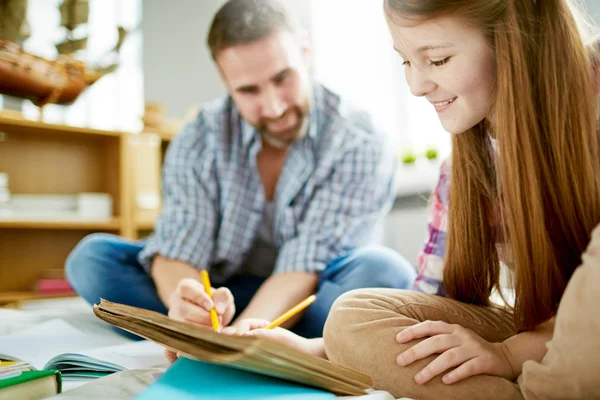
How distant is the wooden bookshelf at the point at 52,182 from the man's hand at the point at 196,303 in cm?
154

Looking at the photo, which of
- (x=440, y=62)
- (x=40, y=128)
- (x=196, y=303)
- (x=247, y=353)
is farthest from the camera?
(x=40, y=128)

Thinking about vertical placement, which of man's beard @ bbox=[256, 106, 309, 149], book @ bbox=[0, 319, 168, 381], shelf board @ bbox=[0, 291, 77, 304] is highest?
man's beard @ bbox=[256, 106, 309, 149]

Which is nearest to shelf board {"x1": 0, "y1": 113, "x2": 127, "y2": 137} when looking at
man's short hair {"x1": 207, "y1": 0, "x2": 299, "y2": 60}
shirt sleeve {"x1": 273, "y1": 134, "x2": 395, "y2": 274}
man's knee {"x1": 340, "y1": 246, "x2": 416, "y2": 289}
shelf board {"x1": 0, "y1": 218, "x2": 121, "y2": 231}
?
shelf board {"x1": 0, "y1": 218, "x2": 121, "y2": 231}

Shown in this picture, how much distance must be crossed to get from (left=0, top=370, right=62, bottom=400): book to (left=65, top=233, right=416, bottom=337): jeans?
0.56 meters

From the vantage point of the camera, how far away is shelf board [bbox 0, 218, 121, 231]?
2.11 metres

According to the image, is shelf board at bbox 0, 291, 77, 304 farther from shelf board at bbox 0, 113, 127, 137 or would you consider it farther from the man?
the man

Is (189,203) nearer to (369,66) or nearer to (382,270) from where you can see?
(382,270)

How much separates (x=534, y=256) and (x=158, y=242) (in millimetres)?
878

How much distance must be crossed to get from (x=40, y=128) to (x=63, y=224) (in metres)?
0.39

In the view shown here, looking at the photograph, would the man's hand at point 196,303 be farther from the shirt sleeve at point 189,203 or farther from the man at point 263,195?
the shirt sleeve at point 189,203

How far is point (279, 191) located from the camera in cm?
133

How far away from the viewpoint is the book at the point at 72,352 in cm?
69

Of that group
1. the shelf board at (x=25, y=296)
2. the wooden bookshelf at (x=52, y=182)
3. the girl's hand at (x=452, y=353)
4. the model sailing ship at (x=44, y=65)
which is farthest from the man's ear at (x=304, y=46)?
the shelf board at (x=25, y=296)

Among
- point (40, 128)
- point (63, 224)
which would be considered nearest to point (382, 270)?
point (63, 224)
